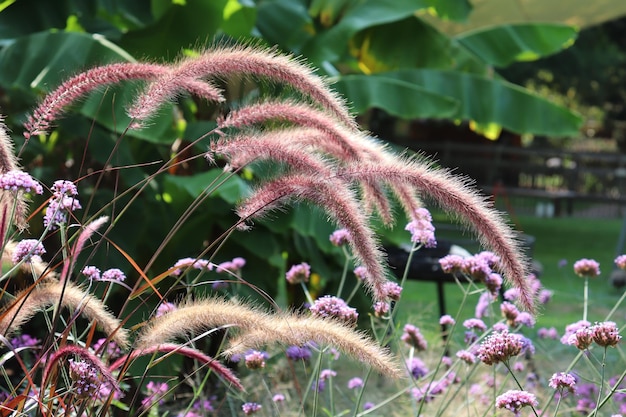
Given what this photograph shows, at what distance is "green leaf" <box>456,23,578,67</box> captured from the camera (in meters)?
8.91

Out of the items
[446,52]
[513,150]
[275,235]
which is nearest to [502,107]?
[446,52]

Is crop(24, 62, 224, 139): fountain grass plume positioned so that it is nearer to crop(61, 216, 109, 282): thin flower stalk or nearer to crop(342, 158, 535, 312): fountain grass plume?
crop(61, 216, 109, 282): thin flower stalk

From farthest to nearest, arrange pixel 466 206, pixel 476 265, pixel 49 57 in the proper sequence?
pixel 49 57, pixel 476 265, pixel 466 206

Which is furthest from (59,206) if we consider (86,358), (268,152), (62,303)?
(268,152)

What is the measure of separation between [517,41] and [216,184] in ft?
16.1

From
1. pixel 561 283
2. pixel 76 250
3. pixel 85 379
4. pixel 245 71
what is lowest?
pixel 561 283

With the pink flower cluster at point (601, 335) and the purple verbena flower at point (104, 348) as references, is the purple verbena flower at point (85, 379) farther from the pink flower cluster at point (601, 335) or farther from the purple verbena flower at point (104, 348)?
the pink flower cluster at point (601, 335)

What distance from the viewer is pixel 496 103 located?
26.2ft

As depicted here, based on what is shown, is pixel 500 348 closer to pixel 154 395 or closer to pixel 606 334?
pixel 606 334

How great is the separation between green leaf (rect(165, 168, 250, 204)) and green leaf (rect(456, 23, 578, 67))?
14.3 ft

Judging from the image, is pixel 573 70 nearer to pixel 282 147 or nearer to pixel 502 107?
pixel 502 107

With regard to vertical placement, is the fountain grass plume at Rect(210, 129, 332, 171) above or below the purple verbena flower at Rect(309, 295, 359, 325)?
above

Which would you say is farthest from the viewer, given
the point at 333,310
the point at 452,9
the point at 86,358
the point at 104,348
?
the point at 452,9

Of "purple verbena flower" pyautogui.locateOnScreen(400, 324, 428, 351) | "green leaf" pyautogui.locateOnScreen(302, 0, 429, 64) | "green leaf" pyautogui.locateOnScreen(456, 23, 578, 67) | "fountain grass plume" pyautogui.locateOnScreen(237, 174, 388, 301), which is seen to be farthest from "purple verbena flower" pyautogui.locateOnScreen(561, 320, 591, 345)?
"green leaf" pyautogui.locateOnScreen(456, 23, 578, 67)
